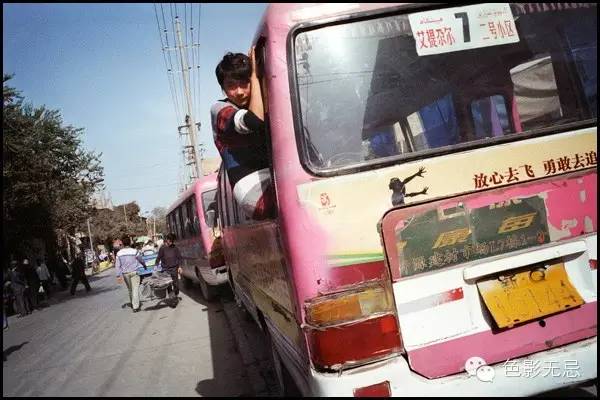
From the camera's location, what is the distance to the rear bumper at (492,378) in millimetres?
1856

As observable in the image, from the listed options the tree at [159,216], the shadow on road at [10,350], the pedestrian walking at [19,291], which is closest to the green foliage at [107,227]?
the tree at [159,216]

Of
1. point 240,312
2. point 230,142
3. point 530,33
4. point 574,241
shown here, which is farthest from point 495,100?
point 240,312

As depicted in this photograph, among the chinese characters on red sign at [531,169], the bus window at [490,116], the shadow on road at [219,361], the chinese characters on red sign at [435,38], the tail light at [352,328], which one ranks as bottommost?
the shadow on road at [219,361]

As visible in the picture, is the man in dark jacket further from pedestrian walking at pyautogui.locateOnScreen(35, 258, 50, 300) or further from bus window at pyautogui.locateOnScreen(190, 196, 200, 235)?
pedestrian walking at pyautogui.locateOnScreen(35, 258, 50, 300)

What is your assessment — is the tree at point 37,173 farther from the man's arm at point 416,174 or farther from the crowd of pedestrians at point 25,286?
the man's arm at point 416,174

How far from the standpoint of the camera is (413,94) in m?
2.22

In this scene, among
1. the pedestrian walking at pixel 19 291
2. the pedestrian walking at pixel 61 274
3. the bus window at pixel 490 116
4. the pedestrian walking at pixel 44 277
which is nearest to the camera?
the bus window at pixel 490 116

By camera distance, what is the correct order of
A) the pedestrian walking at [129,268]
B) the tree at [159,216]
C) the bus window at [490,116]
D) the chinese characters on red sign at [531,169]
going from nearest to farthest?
the chinese characters on red sign at [531,169] → the bus window at [490,116] → the pedestrian walking at [129,268] → the tree at [159,216]

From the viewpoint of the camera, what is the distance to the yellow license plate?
1.95m

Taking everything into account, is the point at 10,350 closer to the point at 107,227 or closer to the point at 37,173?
the point at 37,173

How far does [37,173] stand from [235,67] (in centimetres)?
1261

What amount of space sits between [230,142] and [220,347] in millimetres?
3994

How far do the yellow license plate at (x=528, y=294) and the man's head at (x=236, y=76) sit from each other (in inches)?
67.9

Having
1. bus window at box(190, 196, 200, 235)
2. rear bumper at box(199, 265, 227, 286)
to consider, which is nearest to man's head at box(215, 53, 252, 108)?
rear bumper at box(199, 265, 227, 286)
